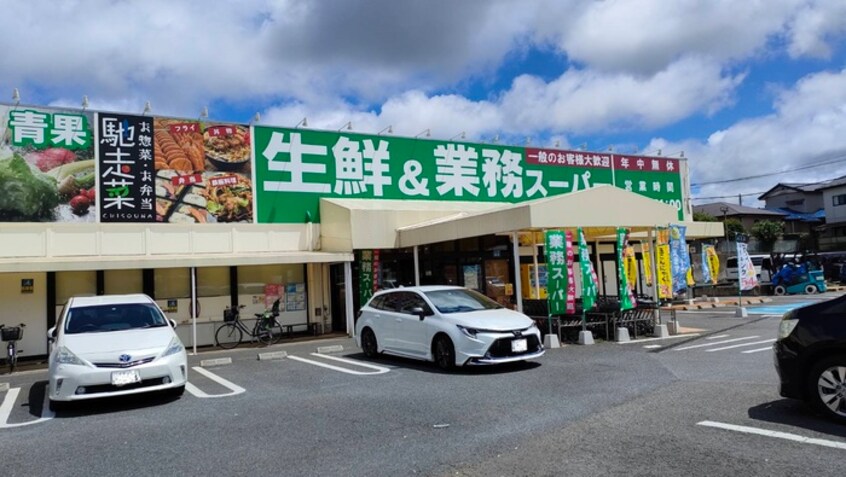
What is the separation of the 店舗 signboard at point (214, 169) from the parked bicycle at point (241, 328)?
248cm

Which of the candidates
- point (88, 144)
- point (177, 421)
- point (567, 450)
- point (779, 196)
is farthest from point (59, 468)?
point (779, 196)

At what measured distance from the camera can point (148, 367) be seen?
24.6 ft

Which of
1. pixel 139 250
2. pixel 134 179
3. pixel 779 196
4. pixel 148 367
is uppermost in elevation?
pixel 779 196

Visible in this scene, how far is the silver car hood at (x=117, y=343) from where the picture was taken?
742cm

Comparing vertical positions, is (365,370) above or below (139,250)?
below

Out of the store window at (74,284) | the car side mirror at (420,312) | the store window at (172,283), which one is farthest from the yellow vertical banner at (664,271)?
the store window at (74,284)

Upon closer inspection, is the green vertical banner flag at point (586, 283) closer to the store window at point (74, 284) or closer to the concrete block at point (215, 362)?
the concrete block at point (215, 362)

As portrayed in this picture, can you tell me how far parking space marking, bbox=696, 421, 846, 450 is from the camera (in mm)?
4870

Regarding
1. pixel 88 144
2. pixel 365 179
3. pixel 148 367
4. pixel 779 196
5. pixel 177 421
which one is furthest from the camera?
pixel 779 196

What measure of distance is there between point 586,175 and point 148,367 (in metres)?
17.3

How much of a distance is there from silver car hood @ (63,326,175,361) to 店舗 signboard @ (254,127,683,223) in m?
8.17

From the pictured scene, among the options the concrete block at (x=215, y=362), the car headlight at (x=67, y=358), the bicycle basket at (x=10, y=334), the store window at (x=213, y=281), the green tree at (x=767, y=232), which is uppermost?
the green tree at (x=767, y=232)

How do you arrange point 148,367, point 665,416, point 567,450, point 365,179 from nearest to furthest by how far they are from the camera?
point 567,450
point 665,416
point 148,367
point 365,179

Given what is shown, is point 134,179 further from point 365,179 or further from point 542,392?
point 542,392
